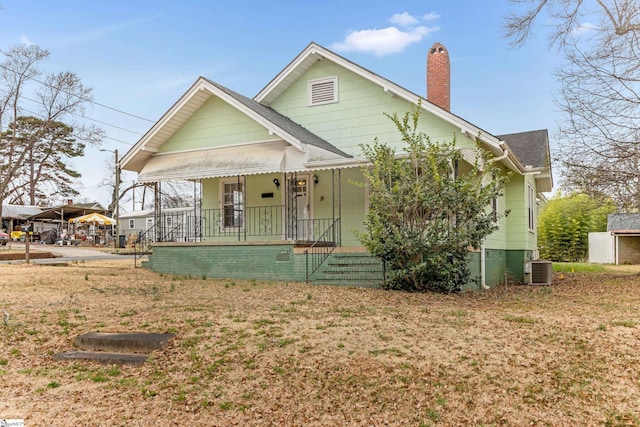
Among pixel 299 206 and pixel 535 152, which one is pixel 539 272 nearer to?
pixel 535 152

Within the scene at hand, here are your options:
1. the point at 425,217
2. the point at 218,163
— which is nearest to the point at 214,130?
the point at 218,163

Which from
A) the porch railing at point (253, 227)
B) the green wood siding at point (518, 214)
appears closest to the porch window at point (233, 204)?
the porch railing at point (253, 227)

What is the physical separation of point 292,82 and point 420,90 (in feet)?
14.0

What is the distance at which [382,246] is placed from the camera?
33.8 feet

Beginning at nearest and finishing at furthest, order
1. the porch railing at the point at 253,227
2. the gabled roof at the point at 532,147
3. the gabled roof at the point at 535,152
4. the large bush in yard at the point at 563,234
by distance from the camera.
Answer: the porch railing at the point at 253,227
the gabled roof at the point at 535,152
the gabled roof at the point at 532,147
the large bush in yard at the point at 563,234

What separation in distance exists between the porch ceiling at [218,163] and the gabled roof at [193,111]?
0.50 m

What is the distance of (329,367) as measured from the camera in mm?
5352

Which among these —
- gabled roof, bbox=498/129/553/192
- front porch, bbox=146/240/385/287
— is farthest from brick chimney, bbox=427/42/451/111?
front porch, bbox=146/240/385/287

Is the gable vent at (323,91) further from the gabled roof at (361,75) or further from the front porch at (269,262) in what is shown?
the front porch at (269,262)

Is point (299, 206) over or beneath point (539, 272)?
over

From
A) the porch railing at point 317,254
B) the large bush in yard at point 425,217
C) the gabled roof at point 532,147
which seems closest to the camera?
the large bush in yard at point 425,217

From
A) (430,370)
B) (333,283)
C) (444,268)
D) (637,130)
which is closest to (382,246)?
(444,268)

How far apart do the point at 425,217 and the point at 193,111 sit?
8189 millimetres

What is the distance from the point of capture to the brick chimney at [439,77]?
16.6m
